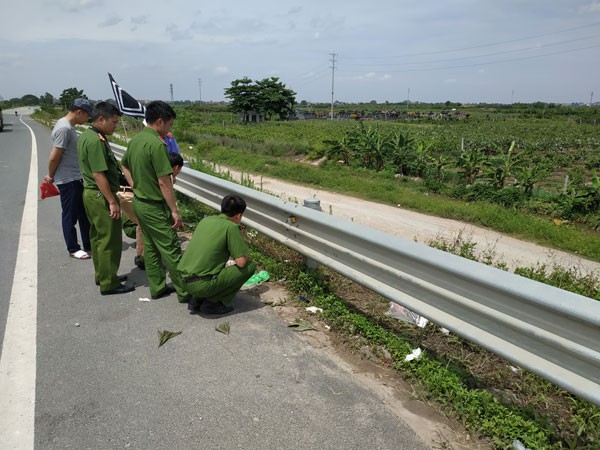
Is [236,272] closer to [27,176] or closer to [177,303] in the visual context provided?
[177,303]

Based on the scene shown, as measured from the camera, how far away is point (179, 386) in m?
2.90

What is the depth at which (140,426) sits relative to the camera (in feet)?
8.29

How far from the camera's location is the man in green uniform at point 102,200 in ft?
14.5

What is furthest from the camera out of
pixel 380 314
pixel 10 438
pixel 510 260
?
pixel 510 260

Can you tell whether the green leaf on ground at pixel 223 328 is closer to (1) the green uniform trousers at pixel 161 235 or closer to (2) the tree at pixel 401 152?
(1) the green uniform trousers at pixel 161 235

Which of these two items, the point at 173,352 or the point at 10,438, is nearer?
the point at 10,438

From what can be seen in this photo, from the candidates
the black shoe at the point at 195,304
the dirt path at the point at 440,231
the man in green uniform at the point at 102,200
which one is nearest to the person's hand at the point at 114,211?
the man in green uniform at the point at 102,200

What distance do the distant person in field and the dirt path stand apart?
3.41 m

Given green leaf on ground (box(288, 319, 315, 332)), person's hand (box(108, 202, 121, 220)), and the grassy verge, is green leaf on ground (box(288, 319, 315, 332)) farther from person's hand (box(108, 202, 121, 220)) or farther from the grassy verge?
person's hand (box(108, 202, 121, 220))

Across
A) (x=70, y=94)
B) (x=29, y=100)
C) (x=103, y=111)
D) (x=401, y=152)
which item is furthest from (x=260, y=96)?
(x=29, y=100)

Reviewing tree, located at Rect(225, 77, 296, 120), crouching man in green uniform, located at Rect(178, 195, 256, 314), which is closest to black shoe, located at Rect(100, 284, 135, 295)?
crouching man in green uniform, located at Rect(178, 195, 256, 314)

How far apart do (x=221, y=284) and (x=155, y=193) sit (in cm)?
111

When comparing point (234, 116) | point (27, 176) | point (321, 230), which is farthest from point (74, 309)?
point (234, 116)

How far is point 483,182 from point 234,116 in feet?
193
